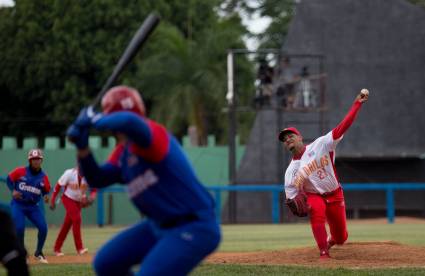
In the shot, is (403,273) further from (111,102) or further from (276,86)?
(276,86)

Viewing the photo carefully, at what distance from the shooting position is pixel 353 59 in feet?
111

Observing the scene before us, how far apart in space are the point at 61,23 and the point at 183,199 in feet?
128

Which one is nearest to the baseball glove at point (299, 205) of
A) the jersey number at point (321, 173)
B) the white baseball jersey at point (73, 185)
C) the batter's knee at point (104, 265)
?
the jersey number at point (321, 173)

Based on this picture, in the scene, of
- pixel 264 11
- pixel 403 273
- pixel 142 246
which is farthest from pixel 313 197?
pixel 264 11

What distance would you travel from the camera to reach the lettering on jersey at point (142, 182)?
653 centimetres

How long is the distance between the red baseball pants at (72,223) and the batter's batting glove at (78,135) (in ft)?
32.3

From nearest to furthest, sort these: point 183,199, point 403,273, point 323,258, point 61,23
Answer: point 183,199 → point 403,273 → point 323,258 → point 61,23

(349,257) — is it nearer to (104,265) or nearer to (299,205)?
(299,205)

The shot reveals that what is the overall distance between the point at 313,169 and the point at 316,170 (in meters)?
0.05

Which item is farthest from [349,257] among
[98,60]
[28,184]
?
[98,60]

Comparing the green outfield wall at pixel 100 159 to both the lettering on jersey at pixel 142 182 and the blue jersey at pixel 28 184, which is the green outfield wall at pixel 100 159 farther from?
the lettering on jersey at pixel 142 182

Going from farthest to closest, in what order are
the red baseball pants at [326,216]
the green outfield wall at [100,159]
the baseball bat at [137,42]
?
the green outfield wall at [100,159]
the red baseball pants at [326,216]
the baseball bat at [137,42]

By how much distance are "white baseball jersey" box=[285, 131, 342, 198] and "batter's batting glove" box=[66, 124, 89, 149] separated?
260 inches

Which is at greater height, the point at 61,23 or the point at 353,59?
the point at 61,23
